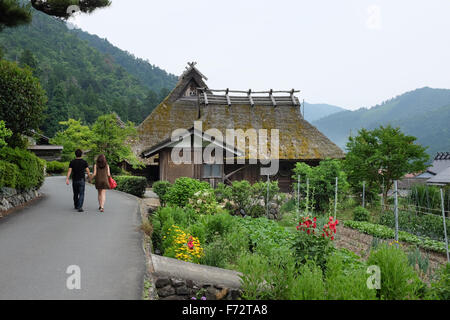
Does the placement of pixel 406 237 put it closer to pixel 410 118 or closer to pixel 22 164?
pixel 22 164

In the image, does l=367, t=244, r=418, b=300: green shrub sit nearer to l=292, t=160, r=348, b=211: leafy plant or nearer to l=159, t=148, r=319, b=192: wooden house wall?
l=292, t=160, r=348, b=211: leafy plant

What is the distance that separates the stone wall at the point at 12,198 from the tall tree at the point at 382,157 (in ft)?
54.2

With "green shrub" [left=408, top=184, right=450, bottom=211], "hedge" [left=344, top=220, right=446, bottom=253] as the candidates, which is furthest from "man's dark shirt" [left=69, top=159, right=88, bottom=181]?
"green shrub" [left=408, top=184, right=450, bottom=211]

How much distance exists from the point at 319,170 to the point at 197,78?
17.9 meters

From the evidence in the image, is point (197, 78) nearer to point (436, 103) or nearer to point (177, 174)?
point (177, 174)

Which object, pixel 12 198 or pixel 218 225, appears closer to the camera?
pixel 218 225

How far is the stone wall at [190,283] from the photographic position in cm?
529

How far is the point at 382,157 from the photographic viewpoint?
1828 centimetres

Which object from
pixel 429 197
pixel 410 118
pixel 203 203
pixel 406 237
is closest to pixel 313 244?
pixel 203 203

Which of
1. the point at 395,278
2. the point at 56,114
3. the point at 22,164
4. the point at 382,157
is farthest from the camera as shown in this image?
the point at 56,114

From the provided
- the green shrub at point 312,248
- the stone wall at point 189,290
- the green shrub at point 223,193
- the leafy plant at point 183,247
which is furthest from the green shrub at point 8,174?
the green shrub at point 312,248

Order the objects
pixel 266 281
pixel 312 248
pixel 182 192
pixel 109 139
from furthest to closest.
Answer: pixel 109 139 < pixel 182 192 < pixel 312 248 < pixel 266 281

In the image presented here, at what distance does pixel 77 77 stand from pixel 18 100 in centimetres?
7393
